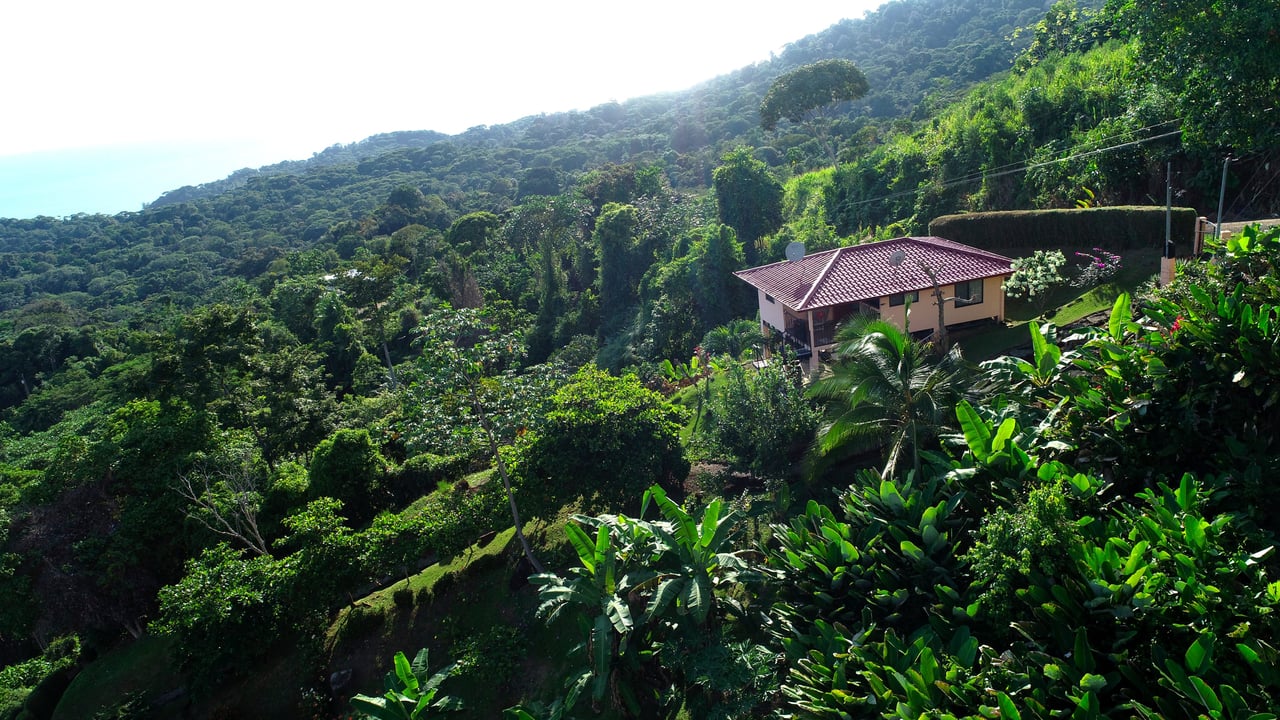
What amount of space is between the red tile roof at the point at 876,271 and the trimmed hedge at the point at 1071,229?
84.5 inches

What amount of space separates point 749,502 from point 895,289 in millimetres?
8808

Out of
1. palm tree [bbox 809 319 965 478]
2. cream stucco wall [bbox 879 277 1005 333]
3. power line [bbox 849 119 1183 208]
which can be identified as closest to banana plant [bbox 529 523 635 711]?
palm tree [bbox 809 319 965 478]

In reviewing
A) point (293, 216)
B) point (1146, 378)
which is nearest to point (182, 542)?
point (1146, 378)

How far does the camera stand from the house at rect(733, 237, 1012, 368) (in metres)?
19.5

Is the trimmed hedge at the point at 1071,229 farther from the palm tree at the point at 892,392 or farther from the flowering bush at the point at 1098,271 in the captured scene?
the palm tree at the point at 892,392

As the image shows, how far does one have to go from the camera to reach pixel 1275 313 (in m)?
8.87

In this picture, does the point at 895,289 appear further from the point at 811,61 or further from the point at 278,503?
the point at 811,61

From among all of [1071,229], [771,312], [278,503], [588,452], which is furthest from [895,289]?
[278,503]

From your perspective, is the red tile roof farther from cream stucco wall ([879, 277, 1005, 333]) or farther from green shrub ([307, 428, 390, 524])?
green shrub ([307, 428, 390, 524])

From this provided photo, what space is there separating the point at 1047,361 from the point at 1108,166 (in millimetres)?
14963

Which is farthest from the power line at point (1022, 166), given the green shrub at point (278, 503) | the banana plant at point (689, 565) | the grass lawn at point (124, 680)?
the grass lawn at point (124, 680)

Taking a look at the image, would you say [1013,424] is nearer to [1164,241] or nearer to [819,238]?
[1164,241]

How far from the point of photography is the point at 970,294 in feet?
64.6

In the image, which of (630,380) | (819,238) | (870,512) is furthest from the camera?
(819,238)
